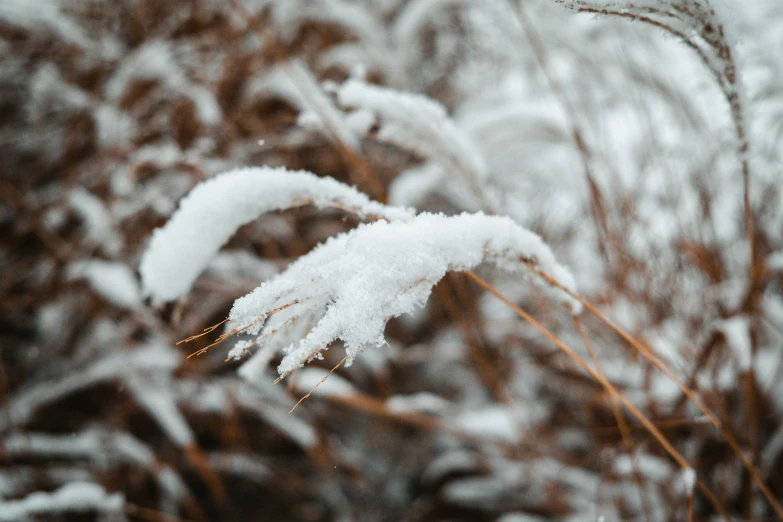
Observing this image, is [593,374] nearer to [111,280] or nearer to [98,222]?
[111,280]

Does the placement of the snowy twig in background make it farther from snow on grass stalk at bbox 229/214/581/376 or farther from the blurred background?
snow on grass stalk at bbox 229/214/581/376

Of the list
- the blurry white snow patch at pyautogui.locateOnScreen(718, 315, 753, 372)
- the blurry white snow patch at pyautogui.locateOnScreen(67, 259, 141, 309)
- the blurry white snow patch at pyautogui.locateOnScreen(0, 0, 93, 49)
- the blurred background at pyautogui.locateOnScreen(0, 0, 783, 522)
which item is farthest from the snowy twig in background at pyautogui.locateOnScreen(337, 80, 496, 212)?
the blurry white snow patch at pyautogui.locateOnScreen(0, 0, 93, 49)

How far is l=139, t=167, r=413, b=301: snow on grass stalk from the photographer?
0.87ft

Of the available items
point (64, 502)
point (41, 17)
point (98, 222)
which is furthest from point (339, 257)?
point (41, 17)

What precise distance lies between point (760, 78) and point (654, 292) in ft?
1.55

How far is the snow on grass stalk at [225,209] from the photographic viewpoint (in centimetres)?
26

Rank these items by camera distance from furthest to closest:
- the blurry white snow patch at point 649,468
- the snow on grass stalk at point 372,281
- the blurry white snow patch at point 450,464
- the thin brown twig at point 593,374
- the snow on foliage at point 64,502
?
the blurry white snow patch at point 450,464 → the blurry white snow patch at point 649,468 → the snow on foliage at point 64,502 → the thin brown twig at point 593,374 → the snow on grass stalk at point 372,281

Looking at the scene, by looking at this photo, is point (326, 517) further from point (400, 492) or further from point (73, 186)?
point (73, 186)

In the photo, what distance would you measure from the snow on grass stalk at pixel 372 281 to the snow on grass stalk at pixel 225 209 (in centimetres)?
4

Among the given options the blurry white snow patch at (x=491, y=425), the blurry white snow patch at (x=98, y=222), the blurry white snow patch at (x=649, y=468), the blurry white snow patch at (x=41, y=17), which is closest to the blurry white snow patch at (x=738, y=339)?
the blurry white snow patch at (x=649, y=468)

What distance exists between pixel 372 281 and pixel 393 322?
0.89m

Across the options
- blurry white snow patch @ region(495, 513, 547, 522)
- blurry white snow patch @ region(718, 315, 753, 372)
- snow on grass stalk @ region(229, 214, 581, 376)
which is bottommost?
blurry white snow patch @ region(495, 513, 547, 522)

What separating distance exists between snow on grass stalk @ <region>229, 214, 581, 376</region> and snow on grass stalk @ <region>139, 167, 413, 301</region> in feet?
0.15

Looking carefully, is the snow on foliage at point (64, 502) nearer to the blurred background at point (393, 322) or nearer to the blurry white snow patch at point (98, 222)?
the blurred background at point (393, 322)
